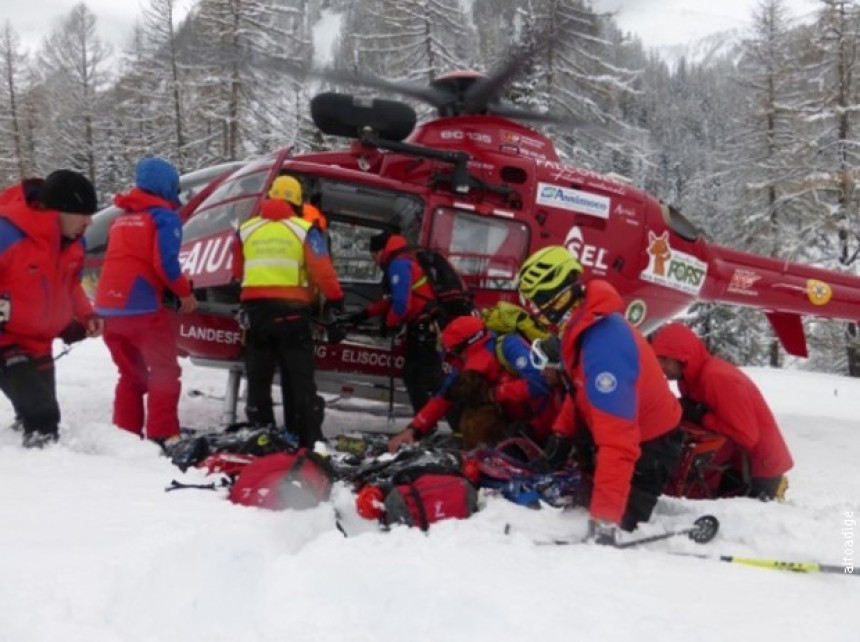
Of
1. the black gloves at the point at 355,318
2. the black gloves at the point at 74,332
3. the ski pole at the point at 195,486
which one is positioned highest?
the black gloves at the point at 355,318

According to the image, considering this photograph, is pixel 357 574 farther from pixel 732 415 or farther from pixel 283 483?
pixel 732 415

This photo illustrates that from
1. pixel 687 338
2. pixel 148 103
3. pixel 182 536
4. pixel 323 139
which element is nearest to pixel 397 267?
pixel 687 338

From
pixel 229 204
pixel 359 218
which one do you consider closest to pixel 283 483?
pixel 229 204

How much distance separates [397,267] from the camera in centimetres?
588

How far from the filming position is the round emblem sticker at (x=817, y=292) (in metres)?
8.53

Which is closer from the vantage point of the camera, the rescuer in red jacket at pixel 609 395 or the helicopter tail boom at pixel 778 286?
the rescuer in red jacket at pixel 609 395

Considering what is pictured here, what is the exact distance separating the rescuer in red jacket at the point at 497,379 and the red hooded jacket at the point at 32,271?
2.17 m

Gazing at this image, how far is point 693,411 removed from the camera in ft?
15.9

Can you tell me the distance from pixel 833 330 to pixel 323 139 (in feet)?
56.5

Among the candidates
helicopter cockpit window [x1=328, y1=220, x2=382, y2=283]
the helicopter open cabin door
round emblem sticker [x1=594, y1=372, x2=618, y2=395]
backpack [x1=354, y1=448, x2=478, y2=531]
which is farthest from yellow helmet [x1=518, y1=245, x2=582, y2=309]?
helicopter cockpit window [x1=328, y1=220, x2=382, y2=283]

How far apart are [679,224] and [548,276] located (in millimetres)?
4709

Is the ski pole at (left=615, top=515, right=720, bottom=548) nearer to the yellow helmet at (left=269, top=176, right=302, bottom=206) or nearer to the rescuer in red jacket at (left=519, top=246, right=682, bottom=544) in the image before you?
the rescuer in red jacket at (left=519, top=246, right=682, bottom=544)

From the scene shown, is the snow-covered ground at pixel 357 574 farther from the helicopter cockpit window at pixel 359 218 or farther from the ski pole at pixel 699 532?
the helicopter cockpit window at pixel 359 218

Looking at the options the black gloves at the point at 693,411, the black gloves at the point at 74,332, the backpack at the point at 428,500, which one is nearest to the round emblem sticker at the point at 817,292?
the black gloves at the point at 693,411
